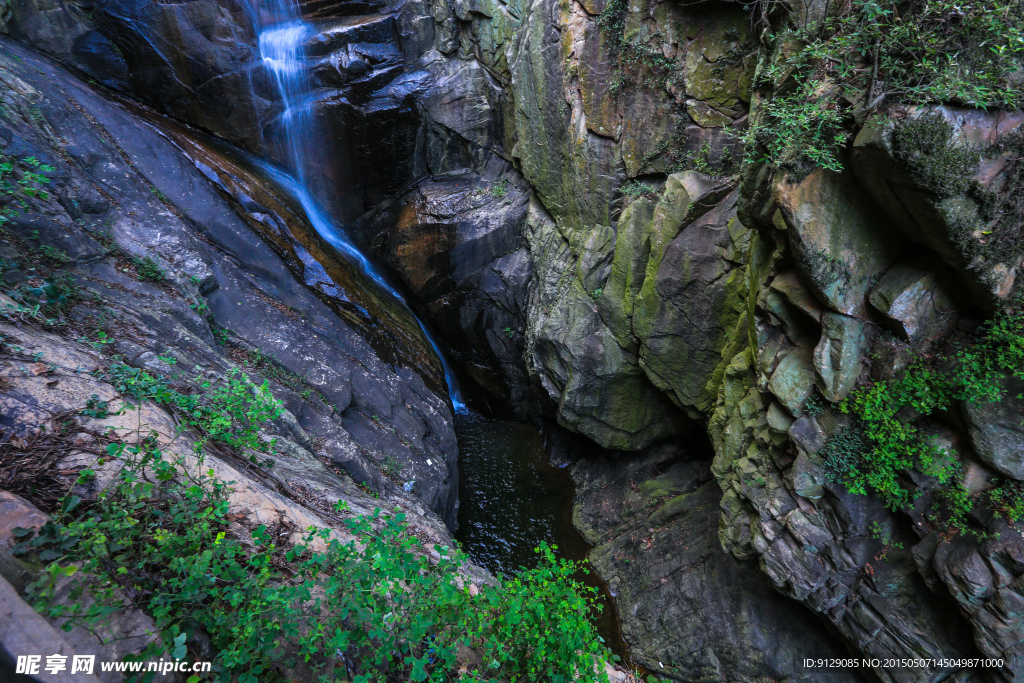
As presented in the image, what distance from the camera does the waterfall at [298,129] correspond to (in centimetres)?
1251

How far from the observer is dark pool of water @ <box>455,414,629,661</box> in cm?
907

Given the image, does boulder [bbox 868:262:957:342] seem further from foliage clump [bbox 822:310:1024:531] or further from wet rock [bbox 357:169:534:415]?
wet rock [bbox 357:169:534:415]

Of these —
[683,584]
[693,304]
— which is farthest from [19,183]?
[683,584]

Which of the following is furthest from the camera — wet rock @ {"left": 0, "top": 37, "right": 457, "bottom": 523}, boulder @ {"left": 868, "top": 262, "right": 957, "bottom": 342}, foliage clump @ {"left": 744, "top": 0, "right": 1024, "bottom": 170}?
wet rock @ {"left": 0, "top": 37, "right": 457, "bottom": 523}

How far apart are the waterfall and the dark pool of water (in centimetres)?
199

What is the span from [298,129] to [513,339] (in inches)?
330

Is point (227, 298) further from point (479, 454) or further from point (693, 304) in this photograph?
point (693, 304)

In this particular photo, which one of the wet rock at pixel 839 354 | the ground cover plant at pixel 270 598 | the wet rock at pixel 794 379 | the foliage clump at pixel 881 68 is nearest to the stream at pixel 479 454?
the wet rock at pixel 794 379

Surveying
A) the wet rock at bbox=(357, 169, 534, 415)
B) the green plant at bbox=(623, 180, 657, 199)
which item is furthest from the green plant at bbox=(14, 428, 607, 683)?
the wet rock at bbox=(357, 169, 534, 415)

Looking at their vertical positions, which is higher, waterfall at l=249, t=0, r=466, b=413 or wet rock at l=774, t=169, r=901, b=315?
waterfall at l=249, t=0, r=466, b=413

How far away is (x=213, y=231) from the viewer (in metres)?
9.68

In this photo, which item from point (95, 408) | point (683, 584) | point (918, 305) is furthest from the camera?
point (683, 584)

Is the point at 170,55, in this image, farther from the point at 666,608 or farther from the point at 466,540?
the point at 666,608

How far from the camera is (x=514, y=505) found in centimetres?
1041
